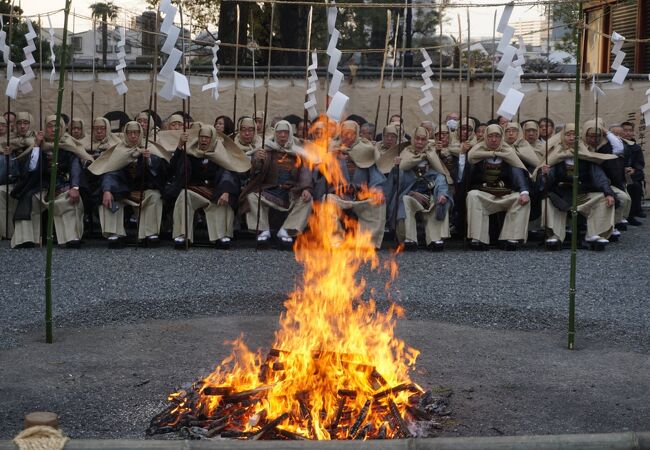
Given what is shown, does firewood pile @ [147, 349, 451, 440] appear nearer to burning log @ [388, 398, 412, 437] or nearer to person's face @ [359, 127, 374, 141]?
burning log @ [388, 398, 412, 437]

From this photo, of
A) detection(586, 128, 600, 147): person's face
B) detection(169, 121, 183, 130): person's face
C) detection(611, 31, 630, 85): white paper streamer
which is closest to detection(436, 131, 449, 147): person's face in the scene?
detection(586, 128, 600, 147): person's face

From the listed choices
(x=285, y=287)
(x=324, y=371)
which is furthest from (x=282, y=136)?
(x=324, y=371)

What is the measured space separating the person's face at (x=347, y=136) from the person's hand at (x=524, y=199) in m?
2.11

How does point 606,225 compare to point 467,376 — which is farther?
point 606,225

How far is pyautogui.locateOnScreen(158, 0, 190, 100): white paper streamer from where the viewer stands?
693 centimetres

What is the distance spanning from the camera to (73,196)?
11320 millimetres

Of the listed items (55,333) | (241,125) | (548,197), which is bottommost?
(55,333)

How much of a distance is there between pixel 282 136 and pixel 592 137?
383 centimetres

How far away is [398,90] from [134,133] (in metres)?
4.66

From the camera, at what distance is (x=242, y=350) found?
262 inches

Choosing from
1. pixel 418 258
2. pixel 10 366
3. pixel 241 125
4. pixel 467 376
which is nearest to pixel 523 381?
pixel 467 376

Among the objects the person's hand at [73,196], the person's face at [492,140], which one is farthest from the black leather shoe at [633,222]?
the person's hand at [73,196]

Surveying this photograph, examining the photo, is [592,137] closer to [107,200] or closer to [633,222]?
[633,222]

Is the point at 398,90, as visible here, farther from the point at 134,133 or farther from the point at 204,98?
the point at 134,133
